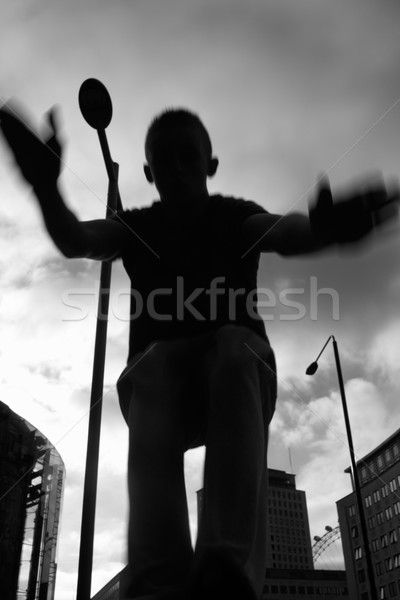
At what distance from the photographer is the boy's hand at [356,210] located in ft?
6.50

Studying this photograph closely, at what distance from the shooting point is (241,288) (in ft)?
7.82

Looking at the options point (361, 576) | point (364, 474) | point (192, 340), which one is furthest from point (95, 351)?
point (364, 474)

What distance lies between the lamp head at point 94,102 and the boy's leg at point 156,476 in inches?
113

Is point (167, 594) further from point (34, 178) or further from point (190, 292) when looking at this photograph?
point (34, 178)

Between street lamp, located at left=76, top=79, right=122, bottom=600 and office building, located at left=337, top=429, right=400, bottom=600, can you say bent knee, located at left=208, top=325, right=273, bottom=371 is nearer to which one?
street lamp, located at left=76, top=79, right=122, bottom=600

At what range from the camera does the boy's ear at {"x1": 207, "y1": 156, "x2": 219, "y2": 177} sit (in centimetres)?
272

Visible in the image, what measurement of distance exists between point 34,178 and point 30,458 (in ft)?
125

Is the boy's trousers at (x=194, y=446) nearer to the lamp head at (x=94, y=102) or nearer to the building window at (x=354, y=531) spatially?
the lamp head at (x=94, y=102)

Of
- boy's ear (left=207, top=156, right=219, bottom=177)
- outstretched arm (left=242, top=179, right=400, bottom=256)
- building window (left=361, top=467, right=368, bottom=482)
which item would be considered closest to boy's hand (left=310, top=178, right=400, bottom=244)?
outstretched arm (left=242, top=179, right=400, bottom=256)

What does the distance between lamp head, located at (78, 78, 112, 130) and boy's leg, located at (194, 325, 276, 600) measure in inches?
117

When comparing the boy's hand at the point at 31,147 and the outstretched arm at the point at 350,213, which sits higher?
the boy's hand at the point at 31,147

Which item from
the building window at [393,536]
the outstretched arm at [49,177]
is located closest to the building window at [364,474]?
the building window at [393,536]

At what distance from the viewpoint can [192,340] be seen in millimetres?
2291

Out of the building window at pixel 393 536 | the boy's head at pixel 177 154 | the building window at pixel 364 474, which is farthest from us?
the building window at pixel 364 474
